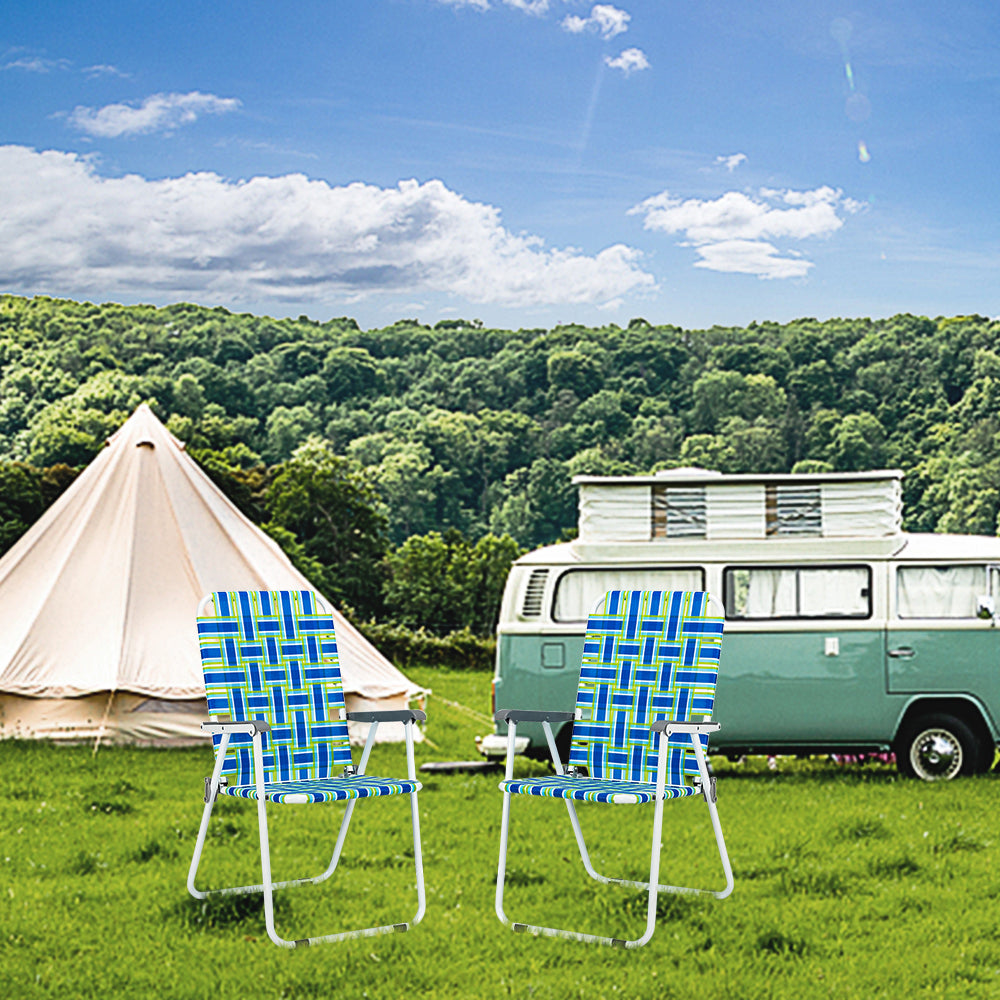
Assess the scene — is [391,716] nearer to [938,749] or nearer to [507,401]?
[938,749]

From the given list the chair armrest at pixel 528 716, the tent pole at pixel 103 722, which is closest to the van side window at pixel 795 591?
the chair armrest at pixel 528 716

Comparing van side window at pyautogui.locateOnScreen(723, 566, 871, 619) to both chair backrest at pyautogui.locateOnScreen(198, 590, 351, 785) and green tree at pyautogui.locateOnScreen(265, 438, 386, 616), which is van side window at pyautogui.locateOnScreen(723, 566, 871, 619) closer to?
chair backrest at pyautogui.locateOnScreen(198, 590, 351, 785)

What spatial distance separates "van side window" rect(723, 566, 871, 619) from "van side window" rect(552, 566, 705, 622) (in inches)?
10.8

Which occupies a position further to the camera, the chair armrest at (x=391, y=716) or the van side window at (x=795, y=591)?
the van side window at (x=795, y=591)

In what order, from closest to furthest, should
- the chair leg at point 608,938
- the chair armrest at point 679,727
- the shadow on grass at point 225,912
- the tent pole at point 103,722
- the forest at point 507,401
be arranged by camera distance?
the chair leg at point 608,938
the chair armrest at point 679,727
the shadow on grass at point 225,912
the tent pole at point 103,722
the forest at point 507,401

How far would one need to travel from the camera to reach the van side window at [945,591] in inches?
383

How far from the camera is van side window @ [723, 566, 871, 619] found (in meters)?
9.85

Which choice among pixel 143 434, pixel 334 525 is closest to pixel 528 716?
pixel 143 434

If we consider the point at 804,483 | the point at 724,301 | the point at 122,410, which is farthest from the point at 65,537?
the point at 724,301

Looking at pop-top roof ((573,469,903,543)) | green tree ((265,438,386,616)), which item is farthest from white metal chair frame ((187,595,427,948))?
green tree ((265,438,386,616))

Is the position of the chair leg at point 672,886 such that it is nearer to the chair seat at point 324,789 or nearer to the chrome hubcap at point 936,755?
the chair seat at point 324,789

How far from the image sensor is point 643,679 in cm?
578

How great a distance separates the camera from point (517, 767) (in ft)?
35.9

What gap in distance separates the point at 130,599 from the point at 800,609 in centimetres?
536
